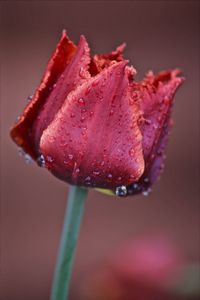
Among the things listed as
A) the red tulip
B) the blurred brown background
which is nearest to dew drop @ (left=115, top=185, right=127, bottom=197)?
the red tulip

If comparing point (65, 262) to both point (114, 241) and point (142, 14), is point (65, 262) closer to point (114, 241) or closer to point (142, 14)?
point (114, 241)

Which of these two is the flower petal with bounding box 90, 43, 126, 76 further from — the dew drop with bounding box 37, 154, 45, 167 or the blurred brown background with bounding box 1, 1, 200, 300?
the blurred brown background with bounding box 1, 1, 200, 300

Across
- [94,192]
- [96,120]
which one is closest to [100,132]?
[96,120]

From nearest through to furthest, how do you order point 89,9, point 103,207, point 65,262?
point 65,262
point 103,207
point 89,9

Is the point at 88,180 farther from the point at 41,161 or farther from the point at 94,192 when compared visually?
the point at 94,192

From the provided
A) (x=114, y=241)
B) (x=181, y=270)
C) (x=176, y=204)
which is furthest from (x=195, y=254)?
(x=181, y=270)

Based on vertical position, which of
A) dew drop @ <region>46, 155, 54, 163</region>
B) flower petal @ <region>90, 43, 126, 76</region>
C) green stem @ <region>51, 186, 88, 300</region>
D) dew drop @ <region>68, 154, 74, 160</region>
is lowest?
green stem @ <region>51, 186, 88, 300</region>

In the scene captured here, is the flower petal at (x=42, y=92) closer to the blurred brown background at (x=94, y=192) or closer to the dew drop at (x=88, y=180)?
the dew drop at (x=88, y=180)
